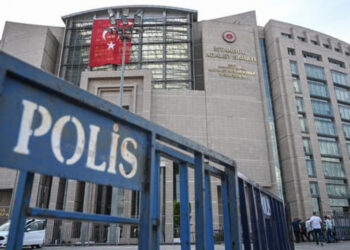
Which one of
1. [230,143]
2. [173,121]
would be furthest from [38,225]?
[230,143]

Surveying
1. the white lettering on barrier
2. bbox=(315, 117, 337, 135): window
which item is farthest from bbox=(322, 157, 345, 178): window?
the white lettering on barrier

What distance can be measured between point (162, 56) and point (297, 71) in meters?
17.8

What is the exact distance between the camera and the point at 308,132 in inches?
1302

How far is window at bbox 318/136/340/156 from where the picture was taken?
1310 inches

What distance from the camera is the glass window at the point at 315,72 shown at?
36.7m

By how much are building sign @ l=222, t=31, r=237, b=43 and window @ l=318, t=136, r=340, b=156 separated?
52.1ft

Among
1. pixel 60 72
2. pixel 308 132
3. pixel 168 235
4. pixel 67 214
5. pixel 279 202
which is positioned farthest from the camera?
pixel 60 72

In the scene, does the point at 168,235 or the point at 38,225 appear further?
the point at 168,235

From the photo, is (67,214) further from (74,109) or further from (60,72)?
(60,72)

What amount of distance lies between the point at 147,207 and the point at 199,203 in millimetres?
771

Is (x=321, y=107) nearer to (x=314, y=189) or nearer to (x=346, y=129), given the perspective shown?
(x=346, y=129)

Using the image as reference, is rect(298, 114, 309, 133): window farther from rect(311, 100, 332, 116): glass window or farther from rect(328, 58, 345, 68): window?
rect(328, 58, 345, 68): window

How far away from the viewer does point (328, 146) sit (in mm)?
33719

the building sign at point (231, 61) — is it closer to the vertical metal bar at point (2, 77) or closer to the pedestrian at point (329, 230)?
the pedestrian at point (329, 230)
